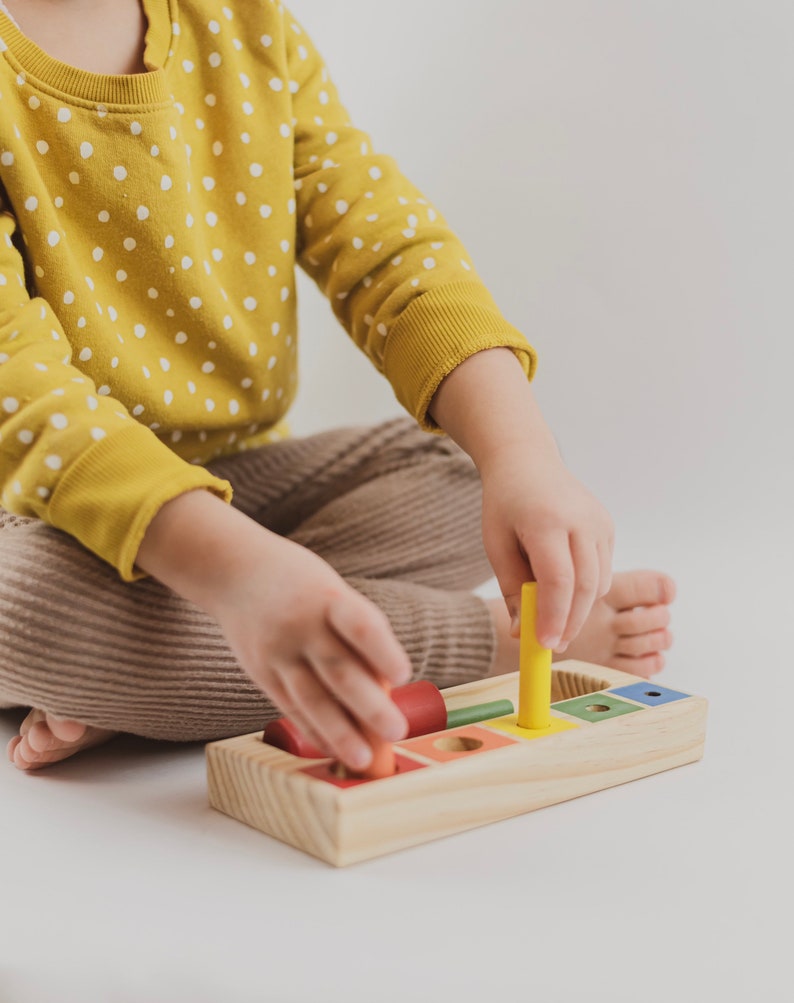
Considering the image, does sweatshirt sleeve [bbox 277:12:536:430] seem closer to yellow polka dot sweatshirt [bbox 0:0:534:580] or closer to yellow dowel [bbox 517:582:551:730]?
yellow polka dot sweatshirt [bbox 0:0:534:580]

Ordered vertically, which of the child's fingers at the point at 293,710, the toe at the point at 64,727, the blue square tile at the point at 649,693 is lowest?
the toe at the point at 64,727

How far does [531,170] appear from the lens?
1.44 metres

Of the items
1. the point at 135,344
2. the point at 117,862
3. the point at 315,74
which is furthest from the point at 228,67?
the point at 117,862

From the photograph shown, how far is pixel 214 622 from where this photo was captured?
76 cm

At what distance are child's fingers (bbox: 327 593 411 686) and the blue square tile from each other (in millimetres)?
250

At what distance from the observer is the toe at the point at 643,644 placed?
36.1 inches

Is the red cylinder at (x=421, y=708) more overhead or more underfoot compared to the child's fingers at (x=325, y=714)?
more underfoot

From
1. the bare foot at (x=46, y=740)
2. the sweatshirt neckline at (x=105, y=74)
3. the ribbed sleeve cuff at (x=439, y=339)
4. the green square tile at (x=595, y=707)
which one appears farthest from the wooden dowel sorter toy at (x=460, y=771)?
the sweatshirt neckline at (x=105, y=74)

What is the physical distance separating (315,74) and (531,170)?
49 cm

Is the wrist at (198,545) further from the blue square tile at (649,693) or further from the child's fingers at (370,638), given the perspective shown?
the blue square tile at (649,693)

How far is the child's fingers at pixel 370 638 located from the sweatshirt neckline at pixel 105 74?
440 mm

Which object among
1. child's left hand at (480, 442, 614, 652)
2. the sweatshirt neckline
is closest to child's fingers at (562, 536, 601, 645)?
A: child's left hand at (480, 442, 614, 652)

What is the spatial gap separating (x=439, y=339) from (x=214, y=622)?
244 mm

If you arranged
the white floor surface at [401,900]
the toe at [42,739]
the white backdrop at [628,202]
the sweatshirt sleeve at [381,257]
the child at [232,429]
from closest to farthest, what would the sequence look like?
the white floor surface at [401,900] → the child at [232,429] → the toe at [42,739] → the sweatshirt sleeve at [381,257] → the white backdrop at [628,202]
